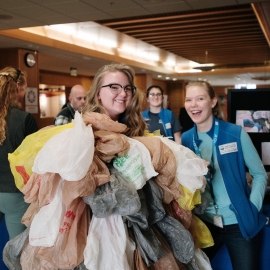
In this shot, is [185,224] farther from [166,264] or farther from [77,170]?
[77,170]

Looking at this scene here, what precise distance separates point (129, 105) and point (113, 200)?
51 cm

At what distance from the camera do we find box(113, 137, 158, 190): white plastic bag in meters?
1.15

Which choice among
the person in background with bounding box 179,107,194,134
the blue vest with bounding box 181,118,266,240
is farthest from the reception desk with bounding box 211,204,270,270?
the person in background with bounding box 179,107,194,134

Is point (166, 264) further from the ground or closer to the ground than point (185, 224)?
closer to the ground

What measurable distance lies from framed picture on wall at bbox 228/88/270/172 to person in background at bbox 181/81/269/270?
3.39ft

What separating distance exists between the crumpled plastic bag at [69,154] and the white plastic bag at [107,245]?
7.7 inches

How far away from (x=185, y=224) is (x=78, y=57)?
788 cm

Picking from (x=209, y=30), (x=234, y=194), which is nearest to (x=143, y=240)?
(x=234, y=194)

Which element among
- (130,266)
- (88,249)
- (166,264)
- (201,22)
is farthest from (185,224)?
(201,22)

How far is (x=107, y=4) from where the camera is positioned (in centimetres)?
436

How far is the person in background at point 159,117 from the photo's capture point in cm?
455

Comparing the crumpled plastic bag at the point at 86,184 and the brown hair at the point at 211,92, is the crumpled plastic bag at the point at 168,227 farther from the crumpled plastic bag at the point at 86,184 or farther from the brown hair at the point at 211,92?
the brown hair at the point at 211,92

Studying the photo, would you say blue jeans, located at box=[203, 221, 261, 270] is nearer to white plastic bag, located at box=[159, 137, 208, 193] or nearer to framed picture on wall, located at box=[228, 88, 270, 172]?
white plastic bag, located at box=[159, 137, 208, 193]

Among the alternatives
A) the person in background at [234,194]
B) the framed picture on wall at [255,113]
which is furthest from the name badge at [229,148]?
the framed picture on wall at [255,113]
